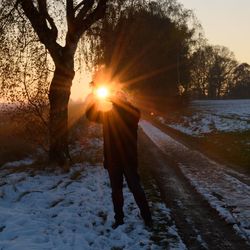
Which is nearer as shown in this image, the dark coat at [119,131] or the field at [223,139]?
the dark coat at [119,131]

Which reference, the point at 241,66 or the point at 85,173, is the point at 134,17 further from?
the point at 241,66

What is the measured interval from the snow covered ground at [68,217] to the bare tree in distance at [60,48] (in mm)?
2094

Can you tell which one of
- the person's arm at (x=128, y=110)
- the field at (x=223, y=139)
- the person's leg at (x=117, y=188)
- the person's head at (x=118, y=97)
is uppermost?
the person's head at (x=118, y=97)

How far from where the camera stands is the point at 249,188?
973 cm

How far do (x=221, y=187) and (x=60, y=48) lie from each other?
19.7 feet

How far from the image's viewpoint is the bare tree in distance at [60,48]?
40.4 ft

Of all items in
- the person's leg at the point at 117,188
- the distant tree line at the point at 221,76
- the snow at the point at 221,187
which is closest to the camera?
the person's leg at the point at 117,188

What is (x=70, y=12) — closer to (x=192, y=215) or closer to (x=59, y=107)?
(x=59, y=107)

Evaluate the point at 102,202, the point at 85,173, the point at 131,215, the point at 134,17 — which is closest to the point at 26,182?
the point at 85,173

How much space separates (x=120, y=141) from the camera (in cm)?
688

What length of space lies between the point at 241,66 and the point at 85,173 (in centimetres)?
8056

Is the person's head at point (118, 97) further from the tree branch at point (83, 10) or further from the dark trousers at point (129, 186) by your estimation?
the tree branch at point (83, 10)

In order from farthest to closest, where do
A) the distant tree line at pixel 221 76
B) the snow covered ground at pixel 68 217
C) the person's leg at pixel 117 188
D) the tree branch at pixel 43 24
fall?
1. the distant tree line at pixel 221 76
2. the tree branch at pixel 43 24
3. the person's leg at pixel 117 188
4. the snow covered ground at pixel 68 217

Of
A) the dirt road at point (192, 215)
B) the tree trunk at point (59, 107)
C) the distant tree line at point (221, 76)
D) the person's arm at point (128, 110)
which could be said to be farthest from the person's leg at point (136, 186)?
the distant tree line at point (221, 76)
